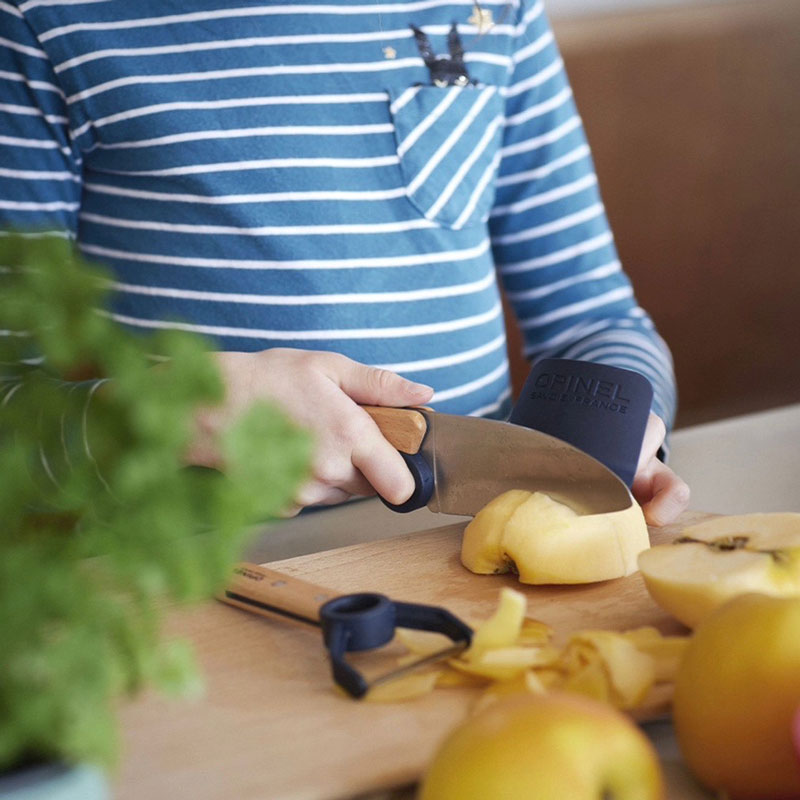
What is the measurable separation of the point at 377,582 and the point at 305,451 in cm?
36

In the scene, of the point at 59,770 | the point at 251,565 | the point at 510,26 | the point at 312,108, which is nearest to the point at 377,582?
the point at 251,565

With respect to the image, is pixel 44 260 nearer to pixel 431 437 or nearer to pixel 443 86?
pixel 431 437

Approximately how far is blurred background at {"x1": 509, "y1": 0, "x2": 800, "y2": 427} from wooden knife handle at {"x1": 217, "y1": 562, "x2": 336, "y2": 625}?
896 millimetres

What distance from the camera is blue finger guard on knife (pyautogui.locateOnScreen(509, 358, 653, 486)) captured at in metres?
0.63

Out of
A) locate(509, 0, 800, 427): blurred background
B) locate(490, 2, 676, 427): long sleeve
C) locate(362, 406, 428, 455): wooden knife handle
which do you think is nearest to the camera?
locate(362, 406, 428, 455): wooden knife handle

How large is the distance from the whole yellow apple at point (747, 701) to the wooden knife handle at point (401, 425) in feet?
0.98

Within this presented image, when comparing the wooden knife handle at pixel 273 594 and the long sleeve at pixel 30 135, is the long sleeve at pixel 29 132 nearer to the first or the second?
the long sleeve at pixel 30 135

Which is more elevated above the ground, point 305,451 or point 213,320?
point 305,451

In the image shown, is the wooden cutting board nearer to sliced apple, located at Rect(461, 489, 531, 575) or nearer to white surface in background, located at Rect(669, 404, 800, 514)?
sliced apple, located at Rect(461, 489, 531, 575)

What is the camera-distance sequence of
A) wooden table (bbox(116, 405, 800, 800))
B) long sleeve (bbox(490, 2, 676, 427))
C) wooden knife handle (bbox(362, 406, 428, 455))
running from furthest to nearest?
long sleeve (bbox(490, 2, 676, 427)), wooden knife handle (bbox(362, 406, 428, 455)), wooden table (bbox(116, 405, 800, 800))

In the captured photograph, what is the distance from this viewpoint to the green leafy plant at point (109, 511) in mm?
267

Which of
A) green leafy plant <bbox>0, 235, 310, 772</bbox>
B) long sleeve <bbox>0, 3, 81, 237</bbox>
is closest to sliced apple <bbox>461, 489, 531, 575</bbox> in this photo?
green leafy plant <bbox>0, 235, 310, 772</bbox>

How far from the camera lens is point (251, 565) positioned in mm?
618

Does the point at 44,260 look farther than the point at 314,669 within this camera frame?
No
